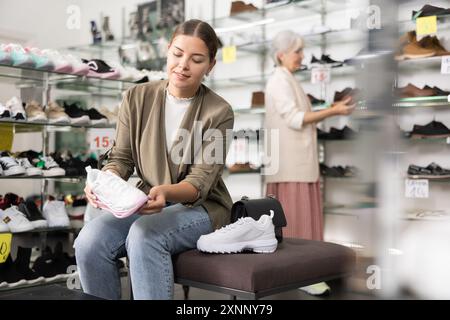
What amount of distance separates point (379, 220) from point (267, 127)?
286 cm

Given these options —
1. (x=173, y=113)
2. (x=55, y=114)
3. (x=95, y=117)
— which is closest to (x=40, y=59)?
(x=55, y=114)

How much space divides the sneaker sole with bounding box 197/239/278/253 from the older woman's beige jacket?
5.9 inches

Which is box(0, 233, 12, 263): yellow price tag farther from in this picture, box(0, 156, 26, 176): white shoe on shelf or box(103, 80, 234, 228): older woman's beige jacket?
box(103, 80, 234, 228): older woman's beige jacket

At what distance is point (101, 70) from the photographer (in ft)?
10.6

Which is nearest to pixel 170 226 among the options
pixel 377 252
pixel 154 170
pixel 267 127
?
pixel 154 170

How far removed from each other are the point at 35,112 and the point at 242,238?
188 centimetres

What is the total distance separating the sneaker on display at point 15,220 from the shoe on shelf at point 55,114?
56 centimetres

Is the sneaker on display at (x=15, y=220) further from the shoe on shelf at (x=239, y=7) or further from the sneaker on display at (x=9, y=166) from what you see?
the shoe on shelf at (x=239, y=7)

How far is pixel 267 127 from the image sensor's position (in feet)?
10.9

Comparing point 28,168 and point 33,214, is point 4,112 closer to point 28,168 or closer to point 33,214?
point 28,168

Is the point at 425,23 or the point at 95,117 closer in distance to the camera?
the point at 425,23

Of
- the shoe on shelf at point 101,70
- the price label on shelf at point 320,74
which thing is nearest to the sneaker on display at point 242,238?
the shoe on shelf at point 101,70

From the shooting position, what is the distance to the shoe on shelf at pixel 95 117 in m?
3.24

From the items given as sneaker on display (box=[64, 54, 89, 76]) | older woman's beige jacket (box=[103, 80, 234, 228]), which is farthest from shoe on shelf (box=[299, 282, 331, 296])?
sneaker on display (box=[64, 54, 89, 76])
